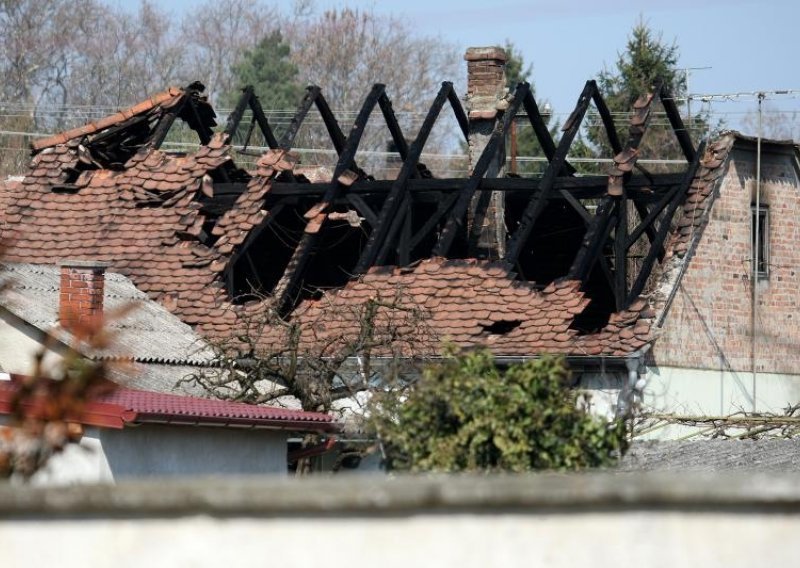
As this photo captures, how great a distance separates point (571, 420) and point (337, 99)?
167 feet

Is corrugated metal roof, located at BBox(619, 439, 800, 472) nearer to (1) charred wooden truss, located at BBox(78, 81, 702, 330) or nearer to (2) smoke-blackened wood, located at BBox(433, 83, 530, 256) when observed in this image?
(1) charred wooden truss, located at BBox(78, 81, 702, 330)

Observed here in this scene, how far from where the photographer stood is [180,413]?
→ 13922mm

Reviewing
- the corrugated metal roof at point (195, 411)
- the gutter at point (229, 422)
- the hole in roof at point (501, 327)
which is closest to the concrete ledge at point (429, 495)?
the corrugated metal roof at point (195, 411)

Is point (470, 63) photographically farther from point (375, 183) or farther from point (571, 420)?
point (571, 420)

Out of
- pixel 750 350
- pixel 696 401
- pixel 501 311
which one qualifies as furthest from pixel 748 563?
pixel 750 350

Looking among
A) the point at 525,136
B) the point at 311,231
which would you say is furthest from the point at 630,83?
the point at 311,231

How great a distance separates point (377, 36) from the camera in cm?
6266

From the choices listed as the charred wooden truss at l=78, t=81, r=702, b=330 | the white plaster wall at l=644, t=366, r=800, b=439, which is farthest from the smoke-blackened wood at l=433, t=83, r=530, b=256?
the white plaster wall at l=644, t=366, r=800, b=439

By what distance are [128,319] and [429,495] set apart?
45.8 feet

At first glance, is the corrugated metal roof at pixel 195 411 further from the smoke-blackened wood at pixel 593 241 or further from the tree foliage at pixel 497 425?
the smoke-blackened wood at pixel 593 241

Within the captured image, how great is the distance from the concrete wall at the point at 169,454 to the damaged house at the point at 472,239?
2987 millimetres

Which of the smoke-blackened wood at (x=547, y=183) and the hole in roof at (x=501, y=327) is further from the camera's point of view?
the smoke-blackened wood at (x=547, y=183)

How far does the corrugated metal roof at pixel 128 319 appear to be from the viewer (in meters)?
17.4

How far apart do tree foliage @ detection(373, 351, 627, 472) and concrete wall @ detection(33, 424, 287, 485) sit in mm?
3601
